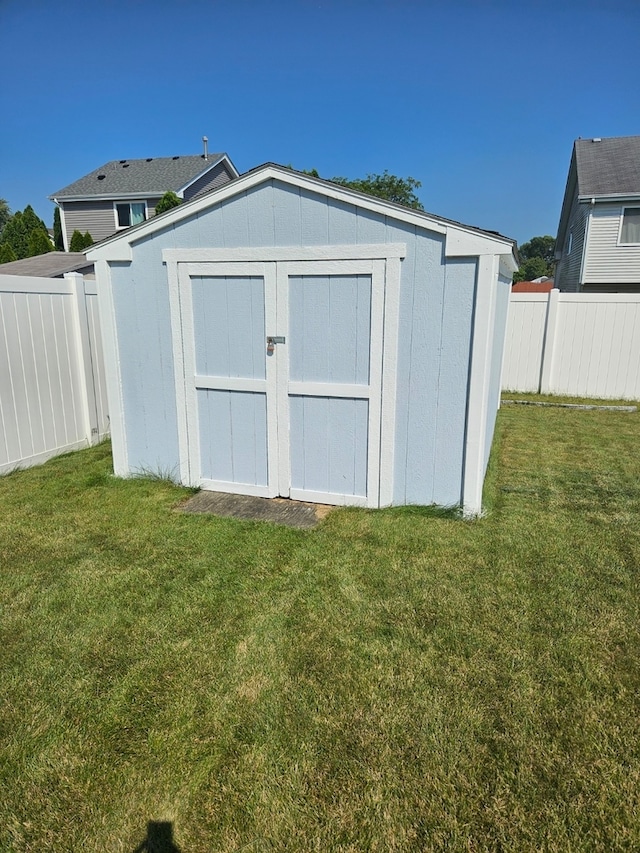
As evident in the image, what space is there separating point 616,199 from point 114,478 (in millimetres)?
15015

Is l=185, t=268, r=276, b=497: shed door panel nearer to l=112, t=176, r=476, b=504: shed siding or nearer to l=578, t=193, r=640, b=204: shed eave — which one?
l=112, t=176, r=476, b=504: shed siding

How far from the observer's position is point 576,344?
9.94 metres

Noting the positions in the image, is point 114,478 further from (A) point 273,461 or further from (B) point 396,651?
(B) point 396,651

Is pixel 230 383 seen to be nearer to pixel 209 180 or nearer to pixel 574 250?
pixel 574 250

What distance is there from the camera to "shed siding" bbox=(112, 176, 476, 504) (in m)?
3.99

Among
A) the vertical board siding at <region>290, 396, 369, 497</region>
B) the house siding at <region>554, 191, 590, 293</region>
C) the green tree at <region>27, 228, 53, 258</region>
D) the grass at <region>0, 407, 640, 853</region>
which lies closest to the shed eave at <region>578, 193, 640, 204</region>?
the house siding at <region>554, 191, 590, 293</region>

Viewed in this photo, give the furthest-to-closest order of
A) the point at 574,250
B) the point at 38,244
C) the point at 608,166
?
1. the point at 38,244
2. the point at 574,250
3. the point at 608,166

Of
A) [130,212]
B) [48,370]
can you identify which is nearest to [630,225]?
[48,370]

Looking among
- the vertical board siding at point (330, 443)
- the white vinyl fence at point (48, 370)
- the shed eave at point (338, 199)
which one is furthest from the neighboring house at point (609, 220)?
the white vinyl fence at point (48, 370)

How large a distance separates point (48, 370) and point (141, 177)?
18506 mm

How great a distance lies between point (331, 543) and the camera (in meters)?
3.89

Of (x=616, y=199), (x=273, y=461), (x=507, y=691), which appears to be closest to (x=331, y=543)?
(x=273, y=461)

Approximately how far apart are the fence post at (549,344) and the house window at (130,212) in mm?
16654

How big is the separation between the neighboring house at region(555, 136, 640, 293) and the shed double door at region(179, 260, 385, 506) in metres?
13.4
